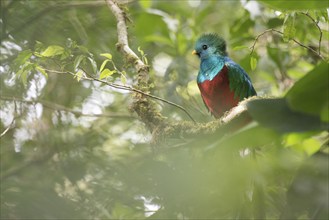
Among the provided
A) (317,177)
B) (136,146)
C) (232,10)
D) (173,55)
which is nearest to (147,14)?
(173,55)

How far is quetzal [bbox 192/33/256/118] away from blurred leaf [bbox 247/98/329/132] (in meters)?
2.43

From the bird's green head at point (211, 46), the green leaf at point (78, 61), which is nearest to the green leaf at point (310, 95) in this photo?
the green leaf at point (78, 61)

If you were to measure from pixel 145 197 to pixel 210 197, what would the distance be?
23.3 inches

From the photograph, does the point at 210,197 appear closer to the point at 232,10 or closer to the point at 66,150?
the point at 66,150

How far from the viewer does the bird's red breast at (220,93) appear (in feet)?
11.9

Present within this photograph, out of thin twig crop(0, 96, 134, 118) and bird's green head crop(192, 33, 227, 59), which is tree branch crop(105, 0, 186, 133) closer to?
thin twig crop(0, 96, 134, 118)

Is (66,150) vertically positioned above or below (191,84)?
below

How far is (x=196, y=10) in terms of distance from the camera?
4727 mm

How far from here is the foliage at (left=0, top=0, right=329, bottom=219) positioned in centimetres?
203

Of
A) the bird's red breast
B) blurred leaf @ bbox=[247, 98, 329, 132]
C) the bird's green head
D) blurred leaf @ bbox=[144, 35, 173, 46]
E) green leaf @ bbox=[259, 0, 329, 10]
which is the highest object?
blurred leaf @ bbox=[144, 35, 173, 46]

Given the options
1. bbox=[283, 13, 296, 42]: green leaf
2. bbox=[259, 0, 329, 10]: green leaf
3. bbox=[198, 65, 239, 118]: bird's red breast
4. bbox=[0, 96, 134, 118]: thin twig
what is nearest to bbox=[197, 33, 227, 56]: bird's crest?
bbox=[198, 65, 239, 118]: bird's red breast

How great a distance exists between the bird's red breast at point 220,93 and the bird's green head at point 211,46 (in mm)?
307

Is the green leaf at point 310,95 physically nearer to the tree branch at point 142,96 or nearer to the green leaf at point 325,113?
the green leaf at point 325,113

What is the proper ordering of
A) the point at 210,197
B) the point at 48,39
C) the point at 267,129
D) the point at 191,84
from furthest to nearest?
the point at 191,84
the point at 48,39
the point at 210,197
the point at 267,129
